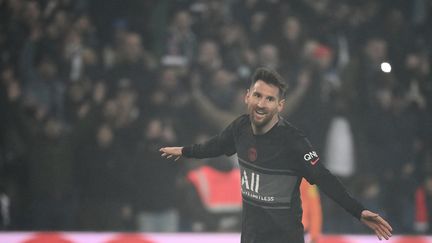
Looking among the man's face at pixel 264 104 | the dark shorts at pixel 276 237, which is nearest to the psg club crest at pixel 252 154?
the man's face at pixel 264 104

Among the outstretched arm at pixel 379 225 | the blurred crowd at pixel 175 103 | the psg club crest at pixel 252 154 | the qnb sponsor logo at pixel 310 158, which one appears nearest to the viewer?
the outstretched arm at pixel 379 225

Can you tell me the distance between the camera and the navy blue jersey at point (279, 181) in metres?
4.19

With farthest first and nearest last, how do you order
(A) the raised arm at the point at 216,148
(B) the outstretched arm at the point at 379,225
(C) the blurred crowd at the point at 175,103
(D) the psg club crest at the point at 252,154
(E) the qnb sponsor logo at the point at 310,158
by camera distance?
1. (C) the blurred crowd at the point at 175,103
2. (A) the raised arm at the point at 216,148
3. (D) the psg club crest at the point at 252,154
4. (E) the qnb sponsor logo at the point at 310,158
5. (B) the outstretched arm at the point at 379,225

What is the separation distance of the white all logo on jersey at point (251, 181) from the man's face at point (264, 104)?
24 cm

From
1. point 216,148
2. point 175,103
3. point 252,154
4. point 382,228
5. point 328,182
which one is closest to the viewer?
point 382,228

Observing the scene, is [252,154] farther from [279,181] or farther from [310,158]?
[310,158]

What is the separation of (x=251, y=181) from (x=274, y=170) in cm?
15

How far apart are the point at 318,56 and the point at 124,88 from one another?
1.90m

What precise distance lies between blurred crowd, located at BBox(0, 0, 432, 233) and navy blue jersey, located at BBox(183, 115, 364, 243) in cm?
352

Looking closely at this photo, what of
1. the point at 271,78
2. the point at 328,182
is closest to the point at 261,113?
the point at 271,78

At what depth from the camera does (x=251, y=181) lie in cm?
435

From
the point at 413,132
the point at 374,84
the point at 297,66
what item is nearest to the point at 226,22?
the point at 297,66

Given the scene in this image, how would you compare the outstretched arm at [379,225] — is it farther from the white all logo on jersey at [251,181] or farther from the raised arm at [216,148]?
the raised arm at [216,148]

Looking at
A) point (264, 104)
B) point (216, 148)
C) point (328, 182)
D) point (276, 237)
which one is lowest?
point (276, 237)
